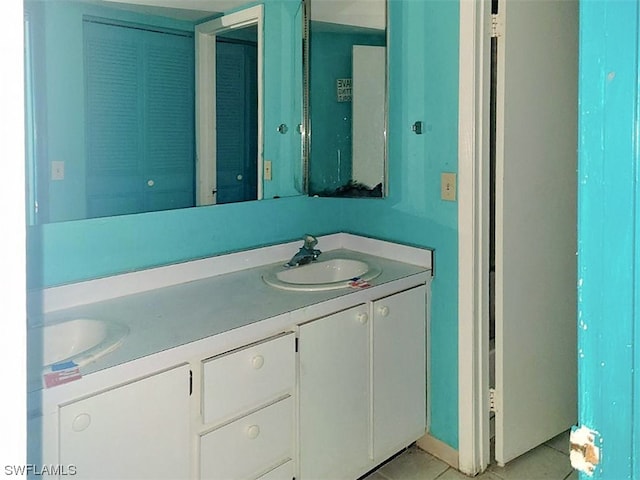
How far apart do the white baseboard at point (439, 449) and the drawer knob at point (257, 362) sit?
3.48ft

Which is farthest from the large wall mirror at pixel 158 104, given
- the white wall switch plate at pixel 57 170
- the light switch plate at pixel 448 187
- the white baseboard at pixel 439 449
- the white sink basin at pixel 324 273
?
the white baseboard at pixel 439 449

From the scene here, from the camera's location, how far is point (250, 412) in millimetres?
1709

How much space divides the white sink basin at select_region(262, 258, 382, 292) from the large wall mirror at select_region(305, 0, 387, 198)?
1.10ft

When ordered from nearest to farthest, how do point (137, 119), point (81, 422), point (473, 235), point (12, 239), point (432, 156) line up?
1. point (12, 239)
2. point (81, 422)
3. point (137, 119)
4. point (473, 235)
5. point (432, 156)

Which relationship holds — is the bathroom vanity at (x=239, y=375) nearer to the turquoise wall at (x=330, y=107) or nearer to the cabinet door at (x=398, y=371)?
the cabinet door at (x=398, y=371)

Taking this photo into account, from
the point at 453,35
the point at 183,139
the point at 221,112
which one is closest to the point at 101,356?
the point at 183,139

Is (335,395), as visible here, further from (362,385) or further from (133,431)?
(133,431)

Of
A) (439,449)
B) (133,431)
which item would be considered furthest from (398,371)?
(133,431)

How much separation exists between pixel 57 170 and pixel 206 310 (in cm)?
60

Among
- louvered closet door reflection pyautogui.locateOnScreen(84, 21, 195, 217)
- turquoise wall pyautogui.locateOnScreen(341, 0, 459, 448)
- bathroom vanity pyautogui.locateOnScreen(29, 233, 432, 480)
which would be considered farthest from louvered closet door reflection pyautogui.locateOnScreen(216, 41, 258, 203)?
turquoise wall pyautogui.locateOnScreen(341, 0, 459, 448)

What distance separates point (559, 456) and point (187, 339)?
1.78 metres

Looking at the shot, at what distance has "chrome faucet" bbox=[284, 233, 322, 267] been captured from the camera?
2273 mm

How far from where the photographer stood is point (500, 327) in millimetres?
2240

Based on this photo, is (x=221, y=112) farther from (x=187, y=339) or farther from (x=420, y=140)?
(x=187, y=339)
